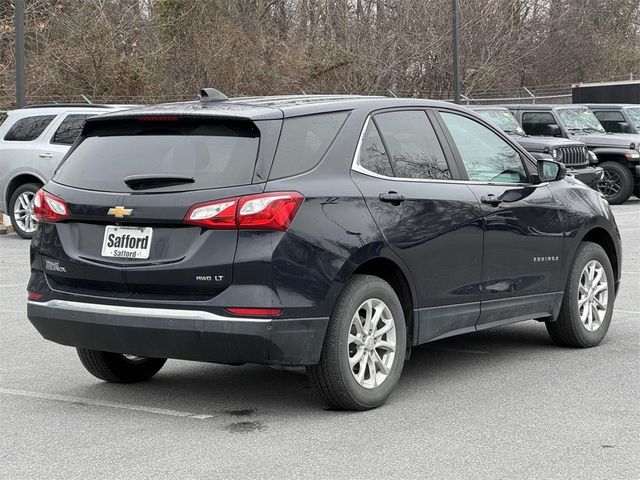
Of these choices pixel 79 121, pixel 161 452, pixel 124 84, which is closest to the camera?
pixel 161 452

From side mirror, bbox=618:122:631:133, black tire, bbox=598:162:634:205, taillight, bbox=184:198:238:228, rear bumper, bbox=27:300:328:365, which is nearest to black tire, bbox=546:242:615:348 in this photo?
rear bumper, bbox=27:300:328:365

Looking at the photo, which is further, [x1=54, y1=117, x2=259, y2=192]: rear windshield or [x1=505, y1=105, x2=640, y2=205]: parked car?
[x1=505, y1=105, x2=640, y2=205]: parked car

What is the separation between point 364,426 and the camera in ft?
19.8

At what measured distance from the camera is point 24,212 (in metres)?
18.1

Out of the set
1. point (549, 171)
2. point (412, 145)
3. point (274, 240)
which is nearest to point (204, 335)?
point (274, 240)

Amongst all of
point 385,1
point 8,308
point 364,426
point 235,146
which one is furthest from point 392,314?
point 385,1

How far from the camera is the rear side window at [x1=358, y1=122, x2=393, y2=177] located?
660 cm

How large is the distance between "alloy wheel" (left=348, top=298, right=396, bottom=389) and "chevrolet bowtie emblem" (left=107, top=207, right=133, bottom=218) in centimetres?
130

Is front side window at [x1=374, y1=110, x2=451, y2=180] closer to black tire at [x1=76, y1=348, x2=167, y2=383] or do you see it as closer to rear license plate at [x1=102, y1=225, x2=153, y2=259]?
rear license plate at [x1=102, y1=225, x2=153, y2=259]

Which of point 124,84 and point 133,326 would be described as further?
point 124,84

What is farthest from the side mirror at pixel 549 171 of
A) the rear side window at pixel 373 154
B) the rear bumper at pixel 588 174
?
the rear bumper at pixel 588 174

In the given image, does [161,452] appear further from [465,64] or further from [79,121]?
[465,64]

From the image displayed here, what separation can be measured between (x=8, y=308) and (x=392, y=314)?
5184mm

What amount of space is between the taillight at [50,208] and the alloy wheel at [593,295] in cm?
361
